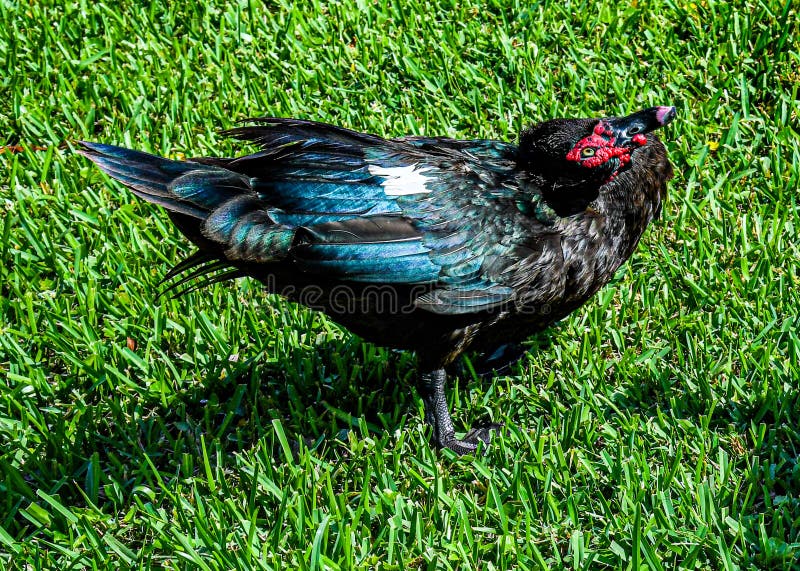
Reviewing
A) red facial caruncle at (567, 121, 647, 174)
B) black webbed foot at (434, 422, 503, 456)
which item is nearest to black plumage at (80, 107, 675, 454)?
red facial caruncle at (567, 121, 647, 174)

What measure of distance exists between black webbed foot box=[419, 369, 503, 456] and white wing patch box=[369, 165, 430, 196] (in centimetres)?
75

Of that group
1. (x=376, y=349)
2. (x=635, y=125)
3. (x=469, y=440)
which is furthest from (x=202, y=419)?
(x=635, y=125)

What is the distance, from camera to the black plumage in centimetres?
329

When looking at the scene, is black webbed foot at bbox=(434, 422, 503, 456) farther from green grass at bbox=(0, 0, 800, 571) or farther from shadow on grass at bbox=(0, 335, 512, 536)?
shadow on grass at bbox=(0, 335, 512, 536)

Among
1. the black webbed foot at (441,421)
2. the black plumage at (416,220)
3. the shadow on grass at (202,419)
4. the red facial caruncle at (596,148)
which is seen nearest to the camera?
the black plumage at (416,220)

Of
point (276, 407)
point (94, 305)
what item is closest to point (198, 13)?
point (94, 305)

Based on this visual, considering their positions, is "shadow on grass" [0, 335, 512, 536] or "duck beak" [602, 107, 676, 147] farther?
"shadow on grass" [0, 335, 512, 536]

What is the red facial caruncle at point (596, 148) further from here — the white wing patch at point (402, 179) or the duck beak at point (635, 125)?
the white wing patch at point (402, 179)

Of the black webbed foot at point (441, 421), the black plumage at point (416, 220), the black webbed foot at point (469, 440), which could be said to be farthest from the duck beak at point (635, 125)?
the black webbed foot at point (469, 440)

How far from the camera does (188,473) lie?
360cm

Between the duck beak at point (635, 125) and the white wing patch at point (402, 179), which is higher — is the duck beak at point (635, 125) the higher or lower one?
the lower one

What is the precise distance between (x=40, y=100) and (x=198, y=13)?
1.08 m

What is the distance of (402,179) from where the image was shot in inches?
134

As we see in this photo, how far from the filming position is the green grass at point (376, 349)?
3.32 meters
